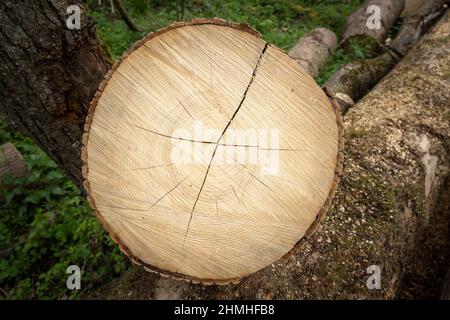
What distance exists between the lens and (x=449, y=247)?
93.8 inches

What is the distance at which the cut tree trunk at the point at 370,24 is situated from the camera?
434 centimetres

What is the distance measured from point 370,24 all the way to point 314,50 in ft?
3.51

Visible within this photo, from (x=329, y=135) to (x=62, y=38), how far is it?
1120 millimetres

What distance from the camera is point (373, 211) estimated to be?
1.80 metres

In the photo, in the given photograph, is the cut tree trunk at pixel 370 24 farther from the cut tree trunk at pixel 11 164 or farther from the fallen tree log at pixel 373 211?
the cut tree trunk at pixel 11 164

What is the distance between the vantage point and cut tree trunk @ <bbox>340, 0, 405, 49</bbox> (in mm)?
4344

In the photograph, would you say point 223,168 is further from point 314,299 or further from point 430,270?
point 430,270

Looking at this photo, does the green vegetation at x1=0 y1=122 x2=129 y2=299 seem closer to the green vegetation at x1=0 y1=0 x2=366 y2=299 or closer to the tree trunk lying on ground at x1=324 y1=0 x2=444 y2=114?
the green vegetation at x1=0 y1=0 x2=366 y2=299

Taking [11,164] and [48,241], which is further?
[11,164]

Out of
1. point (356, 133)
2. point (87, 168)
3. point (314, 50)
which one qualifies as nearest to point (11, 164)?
point (87, 168)

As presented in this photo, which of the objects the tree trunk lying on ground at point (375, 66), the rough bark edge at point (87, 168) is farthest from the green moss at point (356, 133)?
the rough bark edge at point (87, 168)

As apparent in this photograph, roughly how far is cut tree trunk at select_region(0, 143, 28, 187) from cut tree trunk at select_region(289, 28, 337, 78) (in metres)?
2.93

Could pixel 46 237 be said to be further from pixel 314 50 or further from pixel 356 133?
pixel 314 50

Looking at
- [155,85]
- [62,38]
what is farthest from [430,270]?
[62,38]
